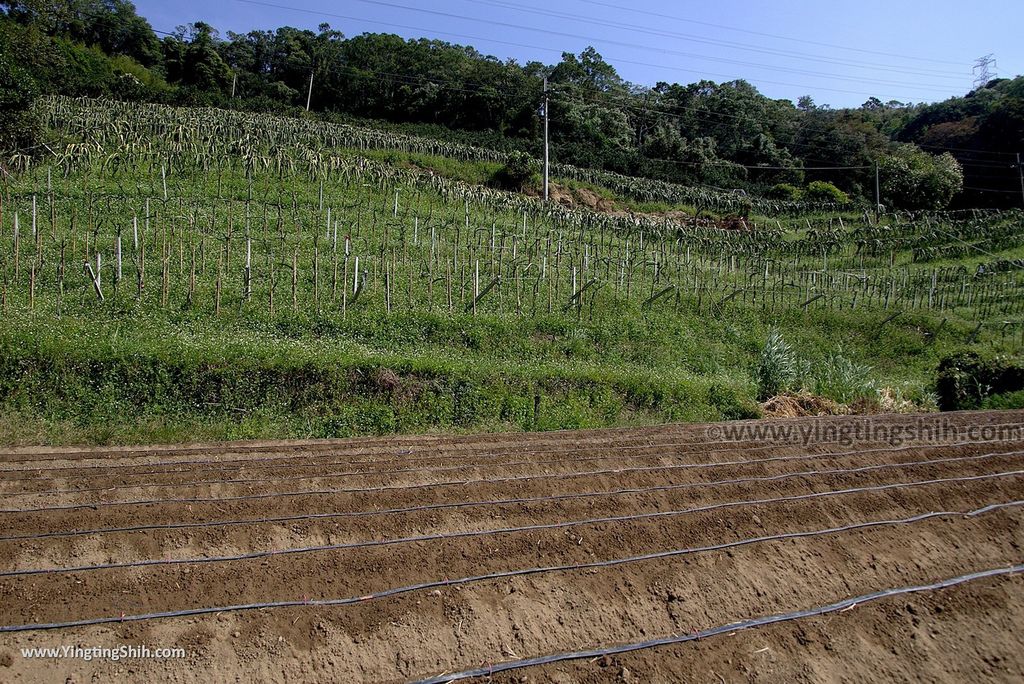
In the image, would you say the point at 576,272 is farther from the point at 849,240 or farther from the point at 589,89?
the point at 589,89

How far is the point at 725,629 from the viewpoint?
6793mm

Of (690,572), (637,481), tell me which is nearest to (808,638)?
(690,572)

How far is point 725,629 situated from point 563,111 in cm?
5997

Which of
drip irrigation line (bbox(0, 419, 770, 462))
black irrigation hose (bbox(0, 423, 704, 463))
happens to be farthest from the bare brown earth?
drip irrigation line (bbox(0, 419, 770, 462))

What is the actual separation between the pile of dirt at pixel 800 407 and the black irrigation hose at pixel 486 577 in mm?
9531

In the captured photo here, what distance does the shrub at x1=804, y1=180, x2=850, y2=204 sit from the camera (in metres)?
56.3

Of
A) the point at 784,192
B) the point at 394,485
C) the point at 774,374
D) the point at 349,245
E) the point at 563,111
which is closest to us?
the point at 394,485

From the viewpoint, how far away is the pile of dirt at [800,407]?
18.9m

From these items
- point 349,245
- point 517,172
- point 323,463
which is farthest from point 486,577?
point 517,172

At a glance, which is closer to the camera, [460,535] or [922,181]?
[460,535]

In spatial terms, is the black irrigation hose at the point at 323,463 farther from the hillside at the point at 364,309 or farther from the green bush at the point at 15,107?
the green bush at the point at 15,107

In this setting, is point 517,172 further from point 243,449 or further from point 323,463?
point 323,463

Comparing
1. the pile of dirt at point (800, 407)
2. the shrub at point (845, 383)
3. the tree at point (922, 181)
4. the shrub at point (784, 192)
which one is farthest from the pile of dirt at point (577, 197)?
the pile of dirt at point (800, 407)

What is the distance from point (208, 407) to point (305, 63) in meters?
62.6
